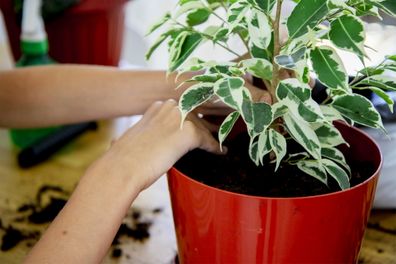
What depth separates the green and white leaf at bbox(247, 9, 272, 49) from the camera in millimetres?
470

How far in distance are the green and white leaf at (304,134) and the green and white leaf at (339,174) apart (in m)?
0.04

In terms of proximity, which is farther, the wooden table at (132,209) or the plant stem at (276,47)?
the wooden table at (132,209)

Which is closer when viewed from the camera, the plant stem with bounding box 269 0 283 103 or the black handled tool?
the plant stem with bounding box 269 0 283 103

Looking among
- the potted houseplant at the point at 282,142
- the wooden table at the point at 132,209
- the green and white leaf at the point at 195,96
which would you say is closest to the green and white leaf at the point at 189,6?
the potted houseplant at the point at 282,142

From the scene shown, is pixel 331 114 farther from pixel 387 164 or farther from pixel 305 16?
pixel 387 164

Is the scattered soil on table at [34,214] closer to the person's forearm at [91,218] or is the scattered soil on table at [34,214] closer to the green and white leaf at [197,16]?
the person's forearm at [91,218]

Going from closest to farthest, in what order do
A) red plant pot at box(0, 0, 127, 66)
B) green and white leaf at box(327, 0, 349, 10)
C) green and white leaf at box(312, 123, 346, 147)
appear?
1. green and white leaf at box(327, 0, 349, 10)
2. green and white leaf at box(312, 123, 346, 147)
3. red plant pot at box(0, 0, 127, 66)

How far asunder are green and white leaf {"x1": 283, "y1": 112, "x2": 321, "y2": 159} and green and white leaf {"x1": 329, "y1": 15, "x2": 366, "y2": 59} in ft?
0.24

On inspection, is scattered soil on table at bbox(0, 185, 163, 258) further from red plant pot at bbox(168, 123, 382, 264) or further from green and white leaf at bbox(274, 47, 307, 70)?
green and white leaf at bbox(274, 47, 307, 70)

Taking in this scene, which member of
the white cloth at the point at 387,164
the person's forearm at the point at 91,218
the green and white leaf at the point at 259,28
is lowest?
the white cloth at the point at 387,164

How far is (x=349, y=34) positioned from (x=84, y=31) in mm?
683

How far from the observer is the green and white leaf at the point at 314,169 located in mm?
526

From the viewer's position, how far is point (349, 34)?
17.0 inches

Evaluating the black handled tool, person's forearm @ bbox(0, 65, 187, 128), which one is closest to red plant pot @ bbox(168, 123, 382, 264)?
person's forearm @ bbox(0, 65, 187, 128)
